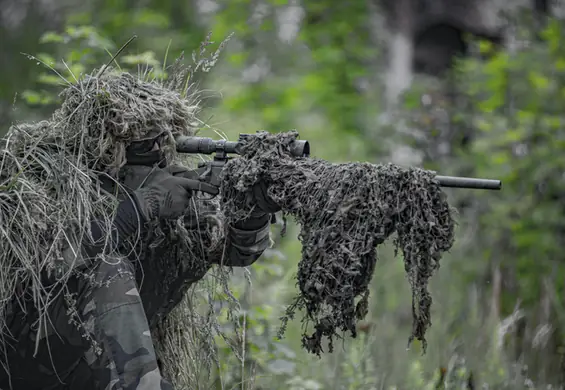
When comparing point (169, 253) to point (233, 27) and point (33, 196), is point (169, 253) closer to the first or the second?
point (33, 196)

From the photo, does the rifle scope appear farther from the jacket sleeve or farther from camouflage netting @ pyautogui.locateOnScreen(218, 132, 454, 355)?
the jacket sleeve

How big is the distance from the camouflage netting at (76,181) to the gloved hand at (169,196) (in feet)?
0.38

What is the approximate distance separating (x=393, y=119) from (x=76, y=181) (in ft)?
20.3

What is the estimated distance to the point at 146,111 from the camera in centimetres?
336

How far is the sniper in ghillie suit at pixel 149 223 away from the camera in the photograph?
3.01 meters

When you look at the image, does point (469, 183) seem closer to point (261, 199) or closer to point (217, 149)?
point (261, 199)

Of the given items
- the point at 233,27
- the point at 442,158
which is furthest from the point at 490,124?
the point at 233,27

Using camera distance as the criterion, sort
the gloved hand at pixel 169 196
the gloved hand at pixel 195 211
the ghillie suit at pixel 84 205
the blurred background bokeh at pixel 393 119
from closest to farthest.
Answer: the ghillie suit at pixel 84 205
the gloved hand at pixel 169 196
the gloved hand at pixel 195 211
the blurred background bokeh at pixel 393 119

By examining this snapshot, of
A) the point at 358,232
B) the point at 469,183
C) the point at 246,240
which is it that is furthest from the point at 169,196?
the point at 469,183

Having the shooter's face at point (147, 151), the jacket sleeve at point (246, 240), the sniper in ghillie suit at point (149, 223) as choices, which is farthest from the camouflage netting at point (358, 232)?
the shooter's face at point (147, 151)

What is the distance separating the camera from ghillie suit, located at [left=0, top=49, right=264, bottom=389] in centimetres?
319

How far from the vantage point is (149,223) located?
3344 millimetres

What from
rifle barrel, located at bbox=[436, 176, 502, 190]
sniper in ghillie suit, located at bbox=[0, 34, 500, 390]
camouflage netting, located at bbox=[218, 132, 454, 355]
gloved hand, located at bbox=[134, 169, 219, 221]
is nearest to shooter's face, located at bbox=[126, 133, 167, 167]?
sniper in ghillie suit, located at bbox=[0, 34, 500, 390]

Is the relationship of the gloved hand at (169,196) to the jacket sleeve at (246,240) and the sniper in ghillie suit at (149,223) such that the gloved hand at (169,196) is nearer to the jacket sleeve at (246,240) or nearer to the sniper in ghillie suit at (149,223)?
the sniper in ghillie suit at (149,223)
